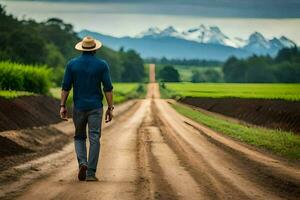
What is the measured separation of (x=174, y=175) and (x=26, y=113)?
16.9m

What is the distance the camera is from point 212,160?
19031 mm

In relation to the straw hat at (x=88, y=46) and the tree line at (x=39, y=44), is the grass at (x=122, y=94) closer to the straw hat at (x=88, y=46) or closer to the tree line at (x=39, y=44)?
the tree line at (x=39, y=44)

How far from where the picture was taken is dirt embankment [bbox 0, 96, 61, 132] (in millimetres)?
27656

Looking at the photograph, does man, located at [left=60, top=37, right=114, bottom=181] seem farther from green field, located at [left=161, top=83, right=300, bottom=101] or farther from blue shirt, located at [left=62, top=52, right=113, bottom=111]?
green field, located at [left=161, top=83, right=300, bottom=101]

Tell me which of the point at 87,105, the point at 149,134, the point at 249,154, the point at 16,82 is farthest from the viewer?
the point at 16,82

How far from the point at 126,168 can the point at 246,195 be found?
14.4 feet

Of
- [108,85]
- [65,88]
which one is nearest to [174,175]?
[108,85]

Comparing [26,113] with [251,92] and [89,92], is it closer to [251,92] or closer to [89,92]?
[89,92]

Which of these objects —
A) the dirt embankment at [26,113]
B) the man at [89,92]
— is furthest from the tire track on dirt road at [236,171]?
the dirt embankment at [26,113]

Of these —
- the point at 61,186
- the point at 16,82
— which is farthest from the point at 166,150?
the point at 16,82

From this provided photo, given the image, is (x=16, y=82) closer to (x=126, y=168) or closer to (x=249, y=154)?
(x=249, y=154)

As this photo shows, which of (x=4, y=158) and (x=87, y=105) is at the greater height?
(x=87, y=105)

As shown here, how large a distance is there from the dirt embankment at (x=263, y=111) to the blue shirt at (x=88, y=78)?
915 inches

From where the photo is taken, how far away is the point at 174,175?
15.4m
